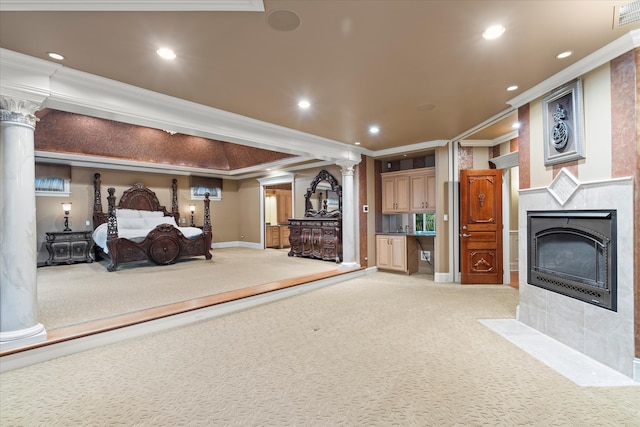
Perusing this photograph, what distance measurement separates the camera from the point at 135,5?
6.04 ft

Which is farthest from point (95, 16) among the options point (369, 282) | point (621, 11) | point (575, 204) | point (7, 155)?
point (369, 282)

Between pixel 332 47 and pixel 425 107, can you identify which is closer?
pixel 332 47

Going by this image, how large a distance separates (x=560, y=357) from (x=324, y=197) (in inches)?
236

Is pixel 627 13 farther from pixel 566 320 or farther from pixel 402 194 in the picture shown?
pixel 402 194

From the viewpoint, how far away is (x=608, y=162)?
242cm

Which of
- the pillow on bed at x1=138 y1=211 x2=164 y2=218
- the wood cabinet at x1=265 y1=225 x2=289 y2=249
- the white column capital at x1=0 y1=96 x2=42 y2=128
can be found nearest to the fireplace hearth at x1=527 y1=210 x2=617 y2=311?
the white column capital at x1=0 y1=96 x2=42 y2=128

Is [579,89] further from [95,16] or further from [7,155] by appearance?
[7,155]

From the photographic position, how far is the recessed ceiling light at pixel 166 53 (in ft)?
7.75

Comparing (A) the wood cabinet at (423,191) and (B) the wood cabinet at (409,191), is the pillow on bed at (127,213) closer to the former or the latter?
(B) the wood cabinet at (409,191)

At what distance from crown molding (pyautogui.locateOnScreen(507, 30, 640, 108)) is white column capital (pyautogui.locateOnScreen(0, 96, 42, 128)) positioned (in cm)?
479

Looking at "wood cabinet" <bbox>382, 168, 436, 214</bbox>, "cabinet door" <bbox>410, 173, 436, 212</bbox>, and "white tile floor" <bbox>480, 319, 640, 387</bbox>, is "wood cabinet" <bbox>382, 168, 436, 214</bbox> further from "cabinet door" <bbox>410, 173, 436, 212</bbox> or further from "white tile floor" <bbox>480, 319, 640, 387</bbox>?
"white tile floor" <bbox>480, 319, 640, 387</bbox>

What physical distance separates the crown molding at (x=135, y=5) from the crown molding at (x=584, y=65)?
269cm

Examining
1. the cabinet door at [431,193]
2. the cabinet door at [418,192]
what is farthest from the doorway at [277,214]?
the cabinet door at [431,193]

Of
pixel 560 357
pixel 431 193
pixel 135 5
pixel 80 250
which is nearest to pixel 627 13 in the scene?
pixel 560 357
